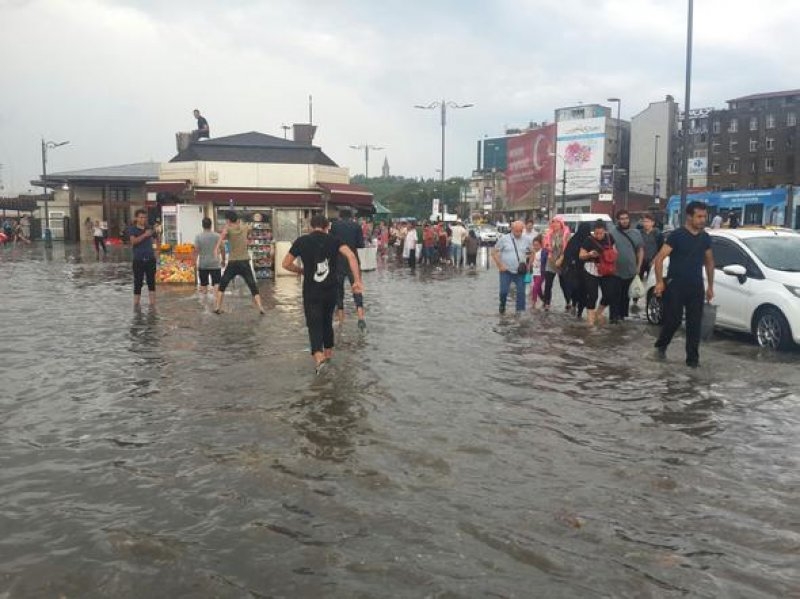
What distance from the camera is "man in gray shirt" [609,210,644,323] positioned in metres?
11.6

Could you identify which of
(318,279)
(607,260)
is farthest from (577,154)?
(318,279)

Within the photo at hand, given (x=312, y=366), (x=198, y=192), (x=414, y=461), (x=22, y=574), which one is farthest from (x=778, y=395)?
(x=198, y=192)

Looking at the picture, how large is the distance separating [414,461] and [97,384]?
Result: 382 cm

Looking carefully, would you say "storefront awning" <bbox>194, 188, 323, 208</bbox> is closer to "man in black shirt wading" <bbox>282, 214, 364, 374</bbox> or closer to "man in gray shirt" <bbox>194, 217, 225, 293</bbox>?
"man in gray shirt" <bbox>194, 217, 225, 293</bbox>

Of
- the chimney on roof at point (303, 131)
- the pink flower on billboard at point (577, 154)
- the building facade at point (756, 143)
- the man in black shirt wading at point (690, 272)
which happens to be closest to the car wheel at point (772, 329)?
the man in black shirt wading at point (690, 272)

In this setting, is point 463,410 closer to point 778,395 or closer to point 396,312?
point 778,395

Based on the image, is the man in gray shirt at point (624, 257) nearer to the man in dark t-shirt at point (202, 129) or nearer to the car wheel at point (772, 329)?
the car wheel at point (772, 329)

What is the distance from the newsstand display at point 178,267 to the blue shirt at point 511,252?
8.72 m

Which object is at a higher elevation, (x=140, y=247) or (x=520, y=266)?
(x=140, y=247)

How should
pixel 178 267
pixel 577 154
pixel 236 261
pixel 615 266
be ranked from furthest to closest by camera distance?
pixel 577 154 < pixel 178 267 < pixel 236 261 < pixel 615 266

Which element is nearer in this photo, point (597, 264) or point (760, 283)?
point (760, 283)

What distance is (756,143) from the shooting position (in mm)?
88250

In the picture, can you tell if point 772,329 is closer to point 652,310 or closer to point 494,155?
point 652,310

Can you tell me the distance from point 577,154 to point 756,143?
2171 centimetres
